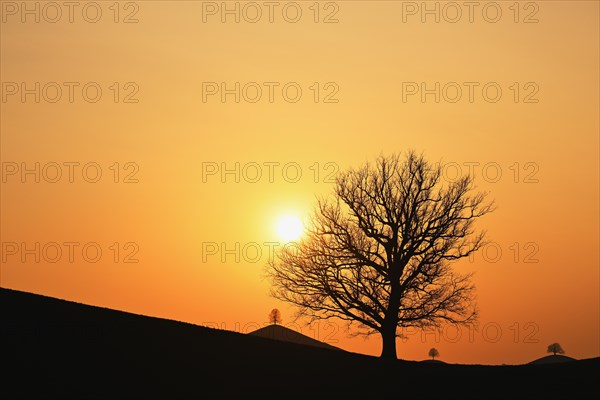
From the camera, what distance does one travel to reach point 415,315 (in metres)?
47.3

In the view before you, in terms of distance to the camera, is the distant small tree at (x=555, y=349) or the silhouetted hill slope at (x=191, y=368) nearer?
the silhouetted hill slope at (x=191, y=368)

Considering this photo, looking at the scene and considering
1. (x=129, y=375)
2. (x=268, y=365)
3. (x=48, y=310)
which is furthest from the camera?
(x=48, y=310)

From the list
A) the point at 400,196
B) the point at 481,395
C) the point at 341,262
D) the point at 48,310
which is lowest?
the point at 481,395

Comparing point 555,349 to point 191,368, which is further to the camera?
point 555,349

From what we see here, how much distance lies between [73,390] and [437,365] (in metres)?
17.0

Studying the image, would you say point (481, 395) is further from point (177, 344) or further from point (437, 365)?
point (177, 344)

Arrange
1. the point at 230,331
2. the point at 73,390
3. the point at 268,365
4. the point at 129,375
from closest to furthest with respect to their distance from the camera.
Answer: the point at 73,390 → the point at 129,375 → the point at 268,365 → the point at 230,331

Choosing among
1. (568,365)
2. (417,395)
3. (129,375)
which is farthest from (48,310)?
(568,365)

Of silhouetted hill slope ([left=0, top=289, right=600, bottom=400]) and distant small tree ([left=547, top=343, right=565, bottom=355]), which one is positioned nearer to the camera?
silhouetted hill slope ([left=0, top=289, right=600, bottom=400])

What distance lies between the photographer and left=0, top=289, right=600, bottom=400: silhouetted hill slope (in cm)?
2750

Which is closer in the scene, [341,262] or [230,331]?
[230,331]

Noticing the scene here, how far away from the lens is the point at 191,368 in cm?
3031

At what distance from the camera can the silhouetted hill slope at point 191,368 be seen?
27.5 metres

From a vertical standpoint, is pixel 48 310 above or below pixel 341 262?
below
